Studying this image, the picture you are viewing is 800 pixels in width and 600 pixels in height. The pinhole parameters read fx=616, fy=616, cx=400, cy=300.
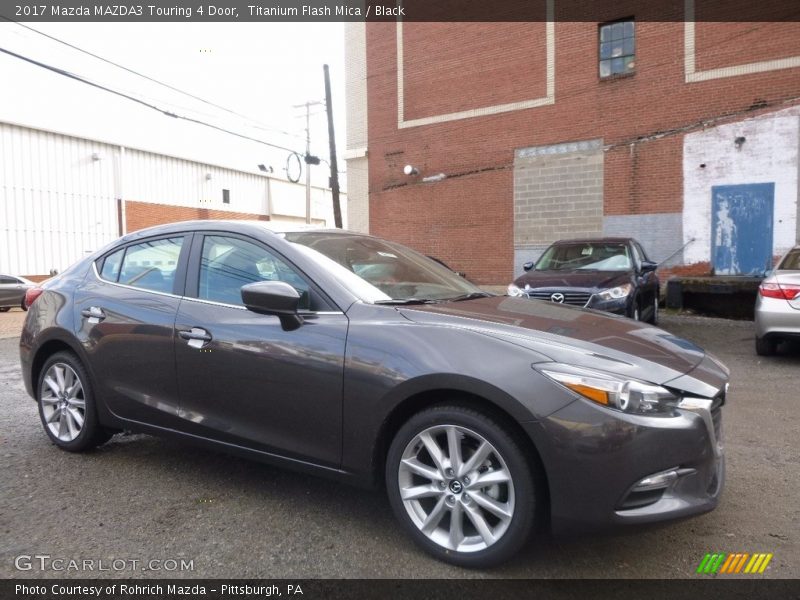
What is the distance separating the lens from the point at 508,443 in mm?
2557

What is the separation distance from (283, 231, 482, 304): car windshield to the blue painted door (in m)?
12.1

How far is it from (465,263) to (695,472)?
15.6 meters

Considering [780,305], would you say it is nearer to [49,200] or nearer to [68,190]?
[49,200]

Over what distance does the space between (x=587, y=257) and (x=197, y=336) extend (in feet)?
23.6

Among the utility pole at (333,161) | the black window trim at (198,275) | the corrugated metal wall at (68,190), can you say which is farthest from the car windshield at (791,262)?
the corrugated metal wall at (68,190)

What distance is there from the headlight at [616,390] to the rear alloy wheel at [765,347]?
5.97 meters

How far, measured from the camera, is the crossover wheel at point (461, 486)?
8.40 feet

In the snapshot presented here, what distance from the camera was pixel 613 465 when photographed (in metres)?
2.42

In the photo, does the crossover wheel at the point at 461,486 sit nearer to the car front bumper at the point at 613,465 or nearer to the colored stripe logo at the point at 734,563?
the car front bumper at the point at 613,465

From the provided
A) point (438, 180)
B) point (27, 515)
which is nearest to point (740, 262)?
point (438, 180)

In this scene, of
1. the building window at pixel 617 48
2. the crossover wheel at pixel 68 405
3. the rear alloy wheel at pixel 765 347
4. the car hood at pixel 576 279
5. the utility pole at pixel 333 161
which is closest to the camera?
the crossover wheel at pixel 68 405

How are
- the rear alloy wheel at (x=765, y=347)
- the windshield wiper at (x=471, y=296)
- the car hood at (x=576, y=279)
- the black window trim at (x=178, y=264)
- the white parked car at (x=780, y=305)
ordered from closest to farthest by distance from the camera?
1. the windshield wiper at (x=471, y=296)
2. the black window trim at (x=178, y=264)
3. the white parked car at (x=780, y=305)
4. the rear alloy wheel at (x=765, y=347)
5. the car hood at (x=576, y=279)

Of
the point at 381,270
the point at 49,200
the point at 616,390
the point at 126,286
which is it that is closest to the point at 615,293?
the point at 381,270

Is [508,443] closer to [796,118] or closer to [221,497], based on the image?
[221,497]
